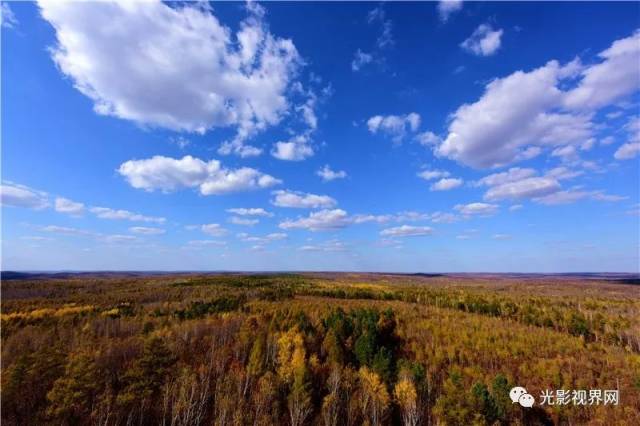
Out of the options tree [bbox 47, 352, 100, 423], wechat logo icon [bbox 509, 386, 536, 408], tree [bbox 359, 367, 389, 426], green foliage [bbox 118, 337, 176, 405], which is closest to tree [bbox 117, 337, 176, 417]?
green foliage [bbox 118, 337, 176, 405]

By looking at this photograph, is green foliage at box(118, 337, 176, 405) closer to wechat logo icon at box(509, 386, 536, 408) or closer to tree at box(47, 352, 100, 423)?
tree at box(47, 352, 100, 423)

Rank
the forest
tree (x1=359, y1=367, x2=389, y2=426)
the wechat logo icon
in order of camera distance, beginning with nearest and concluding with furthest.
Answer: the forest < the wechat logo icon < tree (x1=359, y1=367, x2=389, y2=426)

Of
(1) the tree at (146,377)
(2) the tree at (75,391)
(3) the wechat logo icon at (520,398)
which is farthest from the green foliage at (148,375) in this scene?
(3) the wechat logo icon at (520,398)

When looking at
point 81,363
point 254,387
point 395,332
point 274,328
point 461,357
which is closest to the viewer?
point 81,363

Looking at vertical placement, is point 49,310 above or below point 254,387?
above

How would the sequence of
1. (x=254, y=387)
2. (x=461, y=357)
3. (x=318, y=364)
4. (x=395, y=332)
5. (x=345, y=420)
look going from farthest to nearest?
1. (x=395, y=332)
2. (x=461, y=357)
3. (x=318, y=364)
4. (x=254, y=387)
5. (x=345, y=420)

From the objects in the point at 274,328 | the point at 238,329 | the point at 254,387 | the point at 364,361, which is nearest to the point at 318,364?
the point at 364,361

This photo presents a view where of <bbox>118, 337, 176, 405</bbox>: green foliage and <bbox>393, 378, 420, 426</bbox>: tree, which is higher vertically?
<bbox>118, 337, 176, 405</bbox>: green foliage

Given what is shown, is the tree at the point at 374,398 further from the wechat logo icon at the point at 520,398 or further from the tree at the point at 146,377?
the tree at the point at 146,377

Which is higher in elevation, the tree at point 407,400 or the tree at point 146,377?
the tree at point 146,377

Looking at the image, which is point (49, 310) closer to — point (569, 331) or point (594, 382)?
point (594, 382)

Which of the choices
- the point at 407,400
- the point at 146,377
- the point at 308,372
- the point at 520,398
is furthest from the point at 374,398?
the point at 146,377
